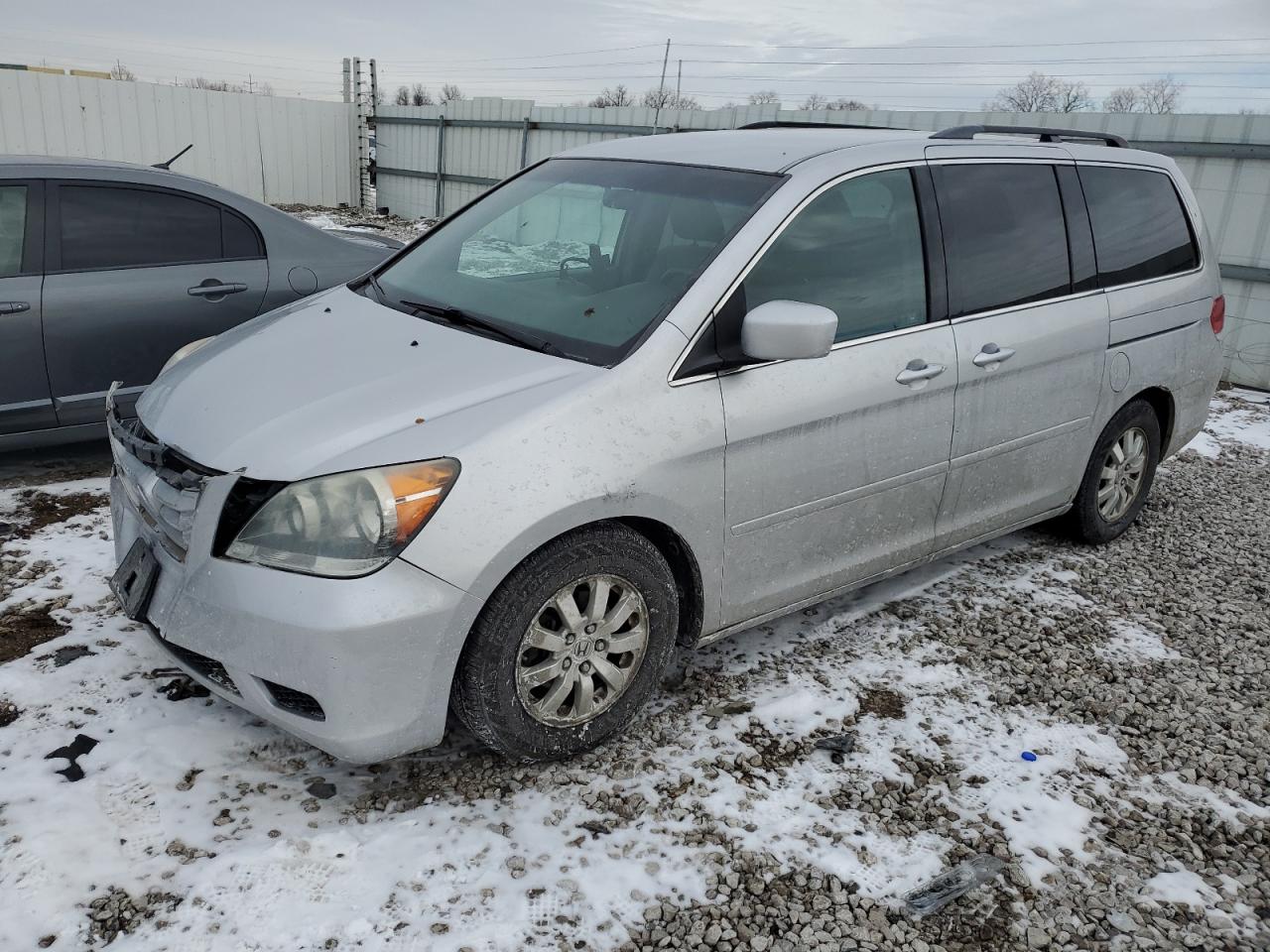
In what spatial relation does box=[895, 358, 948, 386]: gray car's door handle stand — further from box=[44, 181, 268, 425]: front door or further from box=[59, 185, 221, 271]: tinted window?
box=[59, 185, 221, 271]: tinted window

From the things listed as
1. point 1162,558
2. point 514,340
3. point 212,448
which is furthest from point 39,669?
point 1162,558

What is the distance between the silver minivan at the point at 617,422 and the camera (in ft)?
8.00

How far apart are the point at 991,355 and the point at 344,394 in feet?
7.87

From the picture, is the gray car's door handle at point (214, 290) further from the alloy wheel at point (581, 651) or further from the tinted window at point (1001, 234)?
the tinted window at point (1001, 234)

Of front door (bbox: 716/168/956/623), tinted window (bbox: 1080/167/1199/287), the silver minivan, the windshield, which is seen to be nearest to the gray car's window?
the silver minivan

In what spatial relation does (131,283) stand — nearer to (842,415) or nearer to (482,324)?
(482,324)

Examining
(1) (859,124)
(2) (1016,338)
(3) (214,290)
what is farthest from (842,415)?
(1) (859,124)

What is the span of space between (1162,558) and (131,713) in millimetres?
4631

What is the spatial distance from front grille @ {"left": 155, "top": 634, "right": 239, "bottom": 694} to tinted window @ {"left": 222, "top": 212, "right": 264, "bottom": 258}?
120 inches

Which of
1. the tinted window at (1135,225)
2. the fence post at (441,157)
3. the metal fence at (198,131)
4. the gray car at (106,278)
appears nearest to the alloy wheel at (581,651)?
the tinted window at (1135,225)

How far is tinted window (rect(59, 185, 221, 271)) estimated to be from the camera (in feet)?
15.6

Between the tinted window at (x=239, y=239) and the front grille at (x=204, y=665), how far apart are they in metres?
3.05

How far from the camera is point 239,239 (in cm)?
518

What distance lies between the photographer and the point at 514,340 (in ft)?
9.75
